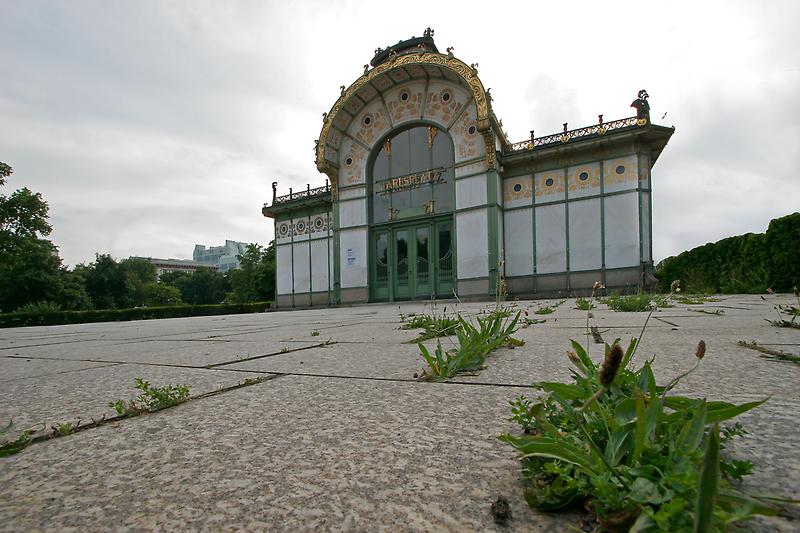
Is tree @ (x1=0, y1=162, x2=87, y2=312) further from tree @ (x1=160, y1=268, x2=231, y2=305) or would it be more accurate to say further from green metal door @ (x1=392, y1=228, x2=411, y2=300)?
tree @ (x1=160, y1=268, x2=231, y2=305)

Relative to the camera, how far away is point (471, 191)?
13680 millimetres

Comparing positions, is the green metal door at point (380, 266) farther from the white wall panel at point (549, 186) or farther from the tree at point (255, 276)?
the tree at point (255, 276)

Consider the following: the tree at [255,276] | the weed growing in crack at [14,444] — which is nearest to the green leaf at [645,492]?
the weed growing in crack at [14,444]

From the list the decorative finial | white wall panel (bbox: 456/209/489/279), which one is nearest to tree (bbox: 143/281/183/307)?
white wall panel (bbox: 456/209/489/279)

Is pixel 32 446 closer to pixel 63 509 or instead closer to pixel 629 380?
pixel 63 509

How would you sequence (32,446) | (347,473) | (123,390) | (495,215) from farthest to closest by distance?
(495,215) → (123,390) → (32,446) → (347,473)

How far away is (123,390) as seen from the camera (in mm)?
1298

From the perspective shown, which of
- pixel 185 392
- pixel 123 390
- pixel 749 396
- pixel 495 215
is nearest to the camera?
pixel 749 396

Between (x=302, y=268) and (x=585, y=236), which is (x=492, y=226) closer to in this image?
(x=585, y=236)

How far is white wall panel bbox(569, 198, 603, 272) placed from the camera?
40.9ft

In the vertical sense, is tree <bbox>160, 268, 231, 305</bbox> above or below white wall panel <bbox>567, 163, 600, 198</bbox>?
below

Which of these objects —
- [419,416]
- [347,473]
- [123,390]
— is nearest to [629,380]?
[419,416]

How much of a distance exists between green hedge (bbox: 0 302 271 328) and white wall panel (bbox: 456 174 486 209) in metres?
11.5

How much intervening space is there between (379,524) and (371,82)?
16.0 metres
